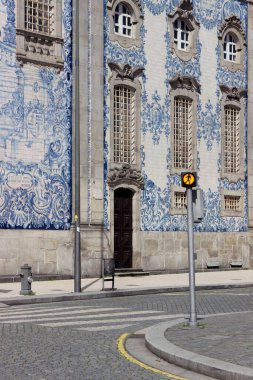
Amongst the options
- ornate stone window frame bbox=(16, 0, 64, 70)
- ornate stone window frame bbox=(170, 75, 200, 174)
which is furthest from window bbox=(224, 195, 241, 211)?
ornate stone window frame bbox=(16, 0, 64, 70)

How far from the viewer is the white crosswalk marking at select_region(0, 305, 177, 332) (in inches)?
496

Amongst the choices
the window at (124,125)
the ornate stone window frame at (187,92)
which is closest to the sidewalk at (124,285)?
the window at (124,125)

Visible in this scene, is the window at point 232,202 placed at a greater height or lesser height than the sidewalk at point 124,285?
greater

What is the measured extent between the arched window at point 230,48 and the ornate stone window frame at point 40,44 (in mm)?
8867

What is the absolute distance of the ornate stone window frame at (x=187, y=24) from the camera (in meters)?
29.8

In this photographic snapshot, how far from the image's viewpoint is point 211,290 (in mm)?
22203

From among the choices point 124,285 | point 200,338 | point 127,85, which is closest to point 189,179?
point 200,338

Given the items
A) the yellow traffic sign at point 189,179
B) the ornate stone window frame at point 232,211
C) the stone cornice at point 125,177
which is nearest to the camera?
the yellow traffic sign at point 189,179

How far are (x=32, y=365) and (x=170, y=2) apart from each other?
23307 millimetres

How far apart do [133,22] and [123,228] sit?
7.50m

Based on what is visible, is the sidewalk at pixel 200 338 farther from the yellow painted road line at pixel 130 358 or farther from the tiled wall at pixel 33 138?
the tiled wall at pixel 33 138

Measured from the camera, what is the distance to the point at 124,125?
91.5 feet

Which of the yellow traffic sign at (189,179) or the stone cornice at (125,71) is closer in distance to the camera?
the yellow traffic sign at (189,179)

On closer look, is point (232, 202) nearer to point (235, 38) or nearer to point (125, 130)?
point (125, 130)
